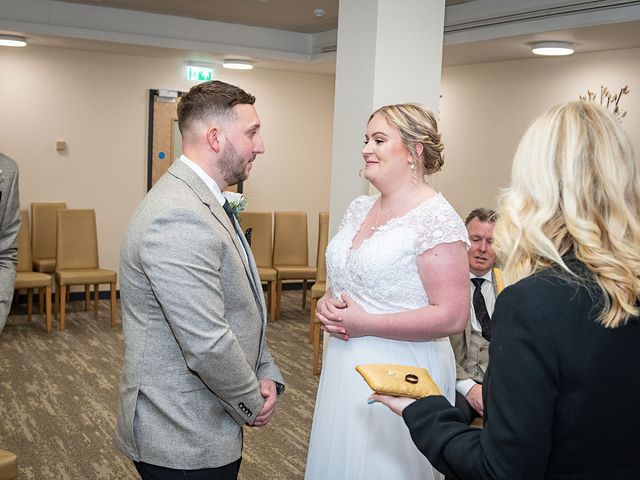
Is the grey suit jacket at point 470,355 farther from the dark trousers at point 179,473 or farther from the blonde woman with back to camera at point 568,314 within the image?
the blonde woman with back to camera at point 568,314

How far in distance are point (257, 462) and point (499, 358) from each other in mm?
3261

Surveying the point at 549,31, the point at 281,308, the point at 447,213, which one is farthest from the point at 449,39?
the point at 447,213

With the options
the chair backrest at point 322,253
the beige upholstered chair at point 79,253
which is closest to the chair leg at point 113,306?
the beige upholstered chair at point 79,253

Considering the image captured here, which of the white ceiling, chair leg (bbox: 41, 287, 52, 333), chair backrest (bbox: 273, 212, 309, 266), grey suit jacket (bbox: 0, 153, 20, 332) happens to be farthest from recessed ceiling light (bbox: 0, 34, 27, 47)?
grey suit jacket (bbox: 0, 153, 20, 332)

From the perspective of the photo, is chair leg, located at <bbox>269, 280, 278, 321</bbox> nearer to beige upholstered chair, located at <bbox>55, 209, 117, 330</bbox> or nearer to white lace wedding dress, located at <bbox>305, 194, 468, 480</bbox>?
beige upholstered chair, located at <bbox>55, 209, 117, 330</bbox>

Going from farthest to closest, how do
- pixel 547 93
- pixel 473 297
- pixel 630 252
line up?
pixel 547 93, pixel 473 297, pixel 630 252

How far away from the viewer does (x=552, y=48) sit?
22.2 feet

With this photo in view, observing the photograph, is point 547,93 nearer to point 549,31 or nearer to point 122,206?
point 549,31

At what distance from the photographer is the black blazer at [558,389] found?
1.39 m

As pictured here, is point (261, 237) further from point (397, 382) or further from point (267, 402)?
point (397, 382)

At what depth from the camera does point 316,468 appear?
2.72m

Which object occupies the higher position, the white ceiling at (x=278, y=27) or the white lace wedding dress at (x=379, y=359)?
the white ceiling at (x=278, y=27)

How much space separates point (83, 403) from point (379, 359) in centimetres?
335

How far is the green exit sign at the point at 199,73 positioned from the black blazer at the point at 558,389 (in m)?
8.49
